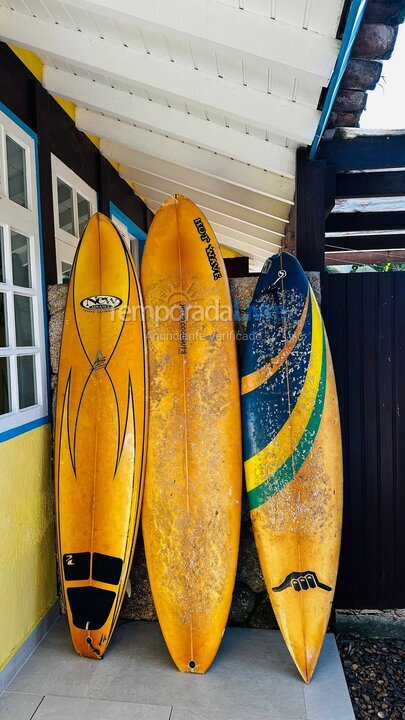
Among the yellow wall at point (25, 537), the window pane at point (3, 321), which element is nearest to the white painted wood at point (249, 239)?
the window pane at point (3, 321)

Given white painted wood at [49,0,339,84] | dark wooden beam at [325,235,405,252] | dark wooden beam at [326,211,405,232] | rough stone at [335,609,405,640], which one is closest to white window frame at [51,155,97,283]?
white painted wood at [49,0,339,84]

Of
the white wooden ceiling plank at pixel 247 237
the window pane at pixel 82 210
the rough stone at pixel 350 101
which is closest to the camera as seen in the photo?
the rough stone at pixel 350 101

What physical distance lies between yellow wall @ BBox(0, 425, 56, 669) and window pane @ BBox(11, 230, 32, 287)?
693 millimetres

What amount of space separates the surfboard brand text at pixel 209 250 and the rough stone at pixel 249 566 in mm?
1167

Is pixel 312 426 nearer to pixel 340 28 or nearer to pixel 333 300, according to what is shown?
pixel 333 300

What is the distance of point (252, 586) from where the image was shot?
85.9 inches

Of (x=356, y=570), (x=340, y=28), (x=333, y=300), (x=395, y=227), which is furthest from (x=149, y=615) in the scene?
(x=395, y=227)

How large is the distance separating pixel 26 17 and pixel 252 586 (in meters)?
2.62

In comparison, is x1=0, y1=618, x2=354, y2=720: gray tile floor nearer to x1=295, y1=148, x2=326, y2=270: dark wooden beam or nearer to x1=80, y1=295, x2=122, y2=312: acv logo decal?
x1=80, y1=295, x2=122, y2=312: acv logo decal

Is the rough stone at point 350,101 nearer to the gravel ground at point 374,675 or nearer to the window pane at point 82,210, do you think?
the window pane at point 82,210

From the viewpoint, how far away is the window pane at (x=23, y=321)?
214 cm

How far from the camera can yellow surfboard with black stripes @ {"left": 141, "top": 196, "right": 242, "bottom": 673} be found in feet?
6.44

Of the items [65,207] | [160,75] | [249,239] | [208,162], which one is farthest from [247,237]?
[160,75]

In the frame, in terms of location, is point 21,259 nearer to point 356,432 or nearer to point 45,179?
point 45,179
